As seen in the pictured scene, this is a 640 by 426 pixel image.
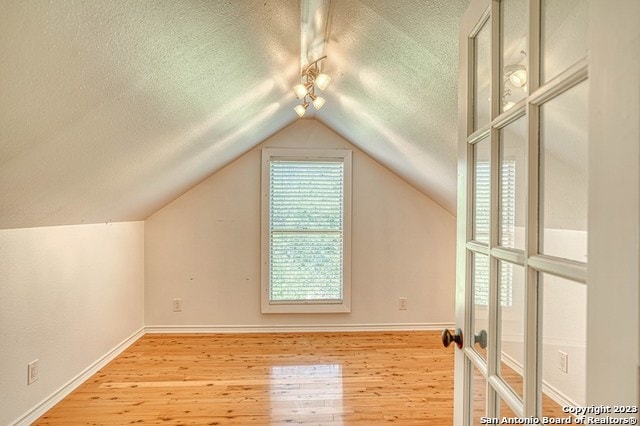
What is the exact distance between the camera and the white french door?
1.76 feet

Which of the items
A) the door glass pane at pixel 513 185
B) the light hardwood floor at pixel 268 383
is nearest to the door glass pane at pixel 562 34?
the door glass pane at pixel 513 185

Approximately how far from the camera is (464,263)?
105 centimetres

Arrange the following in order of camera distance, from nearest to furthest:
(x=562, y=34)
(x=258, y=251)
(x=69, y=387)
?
1. (x=562, y=34)
2. (x=69, y=387)
3. (x=258, y=251)

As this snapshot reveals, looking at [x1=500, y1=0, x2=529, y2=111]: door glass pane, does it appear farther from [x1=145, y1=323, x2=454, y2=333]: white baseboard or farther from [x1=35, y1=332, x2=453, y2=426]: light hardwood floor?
[x1=145, y1=323, x2=454, y2=333]: white baseboard

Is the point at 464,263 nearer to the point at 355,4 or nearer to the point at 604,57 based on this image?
the point at 604,57

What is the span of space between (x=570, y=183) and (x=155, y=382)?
2.89m

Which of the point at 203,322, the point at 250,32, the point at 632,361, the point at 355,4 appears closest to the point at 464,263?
the point at 632,361

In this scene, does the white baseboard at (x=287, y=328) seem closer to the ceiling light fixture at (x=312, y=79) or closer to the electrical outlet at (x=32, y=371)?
the electrical outlet at (x=32, y=371)

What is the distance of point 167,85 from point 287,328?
2792 mm

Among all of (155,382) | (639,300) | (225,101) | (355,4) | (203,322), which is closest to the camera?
(639,300)

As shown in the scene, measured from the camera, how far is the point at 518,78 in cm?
76

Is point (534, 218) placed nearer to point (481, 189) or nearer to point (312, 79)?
point (481, 189)

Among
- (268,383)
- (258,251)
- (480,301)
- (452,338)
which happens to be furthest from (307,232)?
(480,301)

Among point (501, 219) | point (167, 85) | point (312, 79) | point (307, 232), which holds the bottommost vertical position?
point (307, 232)
